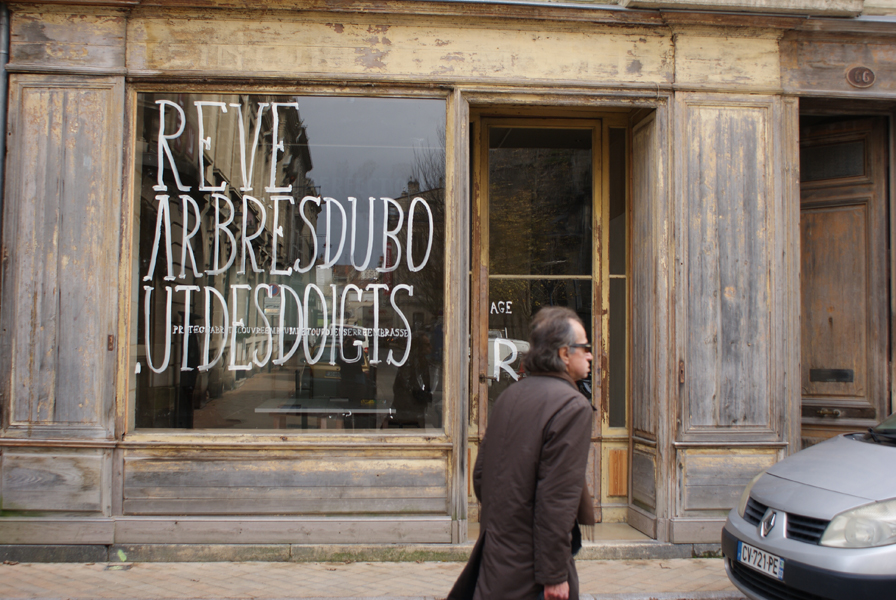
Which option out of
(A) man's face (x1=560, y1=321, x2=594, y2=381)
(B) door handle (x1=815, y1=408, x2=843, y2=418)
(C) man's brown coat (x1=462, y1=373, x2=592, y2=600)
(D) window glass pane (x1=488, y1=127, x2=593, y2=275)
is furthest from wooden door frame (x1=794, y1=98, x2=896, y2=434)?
(C) man's brown coat (x1=462, y1=373, x2=592, y2=600)

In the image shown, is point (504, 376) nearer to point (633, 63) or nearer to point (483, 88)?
point (483, 88)

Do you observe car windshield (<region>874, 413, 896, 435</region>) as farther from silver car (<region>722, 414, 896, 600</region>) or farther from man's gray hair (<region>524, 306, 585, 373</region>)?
man's gray hair (<region>524, 306, 585, 373</region>)

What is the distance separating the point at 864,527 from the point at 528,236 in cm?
378

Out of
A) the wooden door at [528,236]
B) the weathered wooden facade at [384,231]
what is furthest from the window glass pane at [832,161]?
the wooden door at [528,236]

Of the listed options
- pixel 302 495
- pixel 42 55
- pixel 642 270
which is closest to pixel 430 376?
pixel 302 495

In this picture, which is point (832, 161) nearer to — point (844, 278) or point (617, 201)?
point (844, 278)

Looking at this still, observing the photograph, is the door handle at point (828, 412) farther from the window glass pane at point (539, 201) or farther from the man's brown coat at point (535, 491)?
the man's brown coat at point (535, 491)

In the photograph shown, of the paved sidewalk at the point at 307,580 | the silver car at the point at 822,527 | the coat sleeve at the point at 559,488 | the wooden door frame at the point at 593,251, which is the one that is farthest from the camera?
the wooden door frame at the point at 593,251

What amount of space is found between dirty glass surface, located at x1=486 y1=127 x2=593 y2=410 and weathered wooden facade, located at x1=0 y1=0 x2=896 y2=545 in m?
0.64

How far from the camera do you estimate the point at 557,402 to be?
2.67 m

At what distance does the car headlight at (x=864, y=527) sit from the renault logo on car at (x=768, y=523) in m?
0.33

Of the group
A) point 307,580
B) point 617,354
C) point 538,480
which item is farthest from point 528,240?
point 538,480

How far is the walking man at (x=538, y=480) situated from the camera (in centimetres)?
256

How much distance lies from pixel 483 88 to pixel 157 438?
4074 mm
